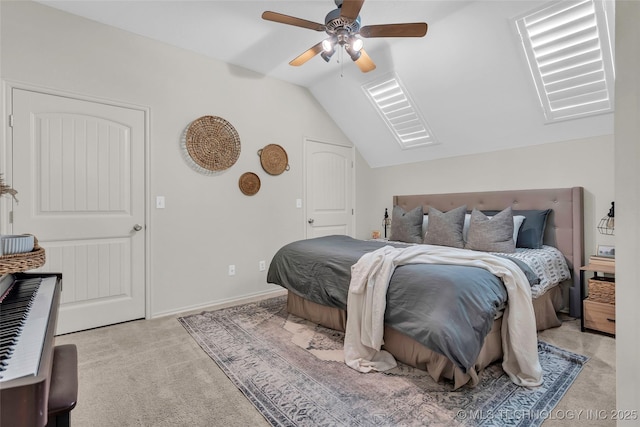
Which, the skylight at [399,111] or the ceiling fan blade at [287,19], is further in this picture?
the skylight at [399,111]

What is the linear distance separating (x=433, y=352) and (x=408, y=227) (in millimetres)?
1977

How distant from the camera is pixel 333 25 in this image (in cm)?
221

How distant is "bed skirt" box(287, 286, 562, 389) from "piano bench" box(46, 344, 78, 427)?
5.52ft

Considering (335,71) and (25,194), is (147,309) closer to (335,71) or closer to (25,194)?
(25,194)

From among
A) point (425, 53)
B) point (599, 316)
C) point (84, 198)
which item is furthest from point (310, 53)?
point (599, 316)

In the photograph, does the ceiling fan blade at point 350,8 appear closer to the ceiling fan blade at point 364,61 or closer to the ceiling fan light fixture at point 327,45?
the ceiling fan light fixture at point 327,45

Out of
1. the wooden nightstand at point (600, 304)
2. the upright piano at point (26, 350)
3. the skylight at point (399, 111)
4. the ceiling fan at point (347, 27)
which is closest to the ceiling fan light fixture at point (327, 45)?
the ceiling fan at point (347, 27)

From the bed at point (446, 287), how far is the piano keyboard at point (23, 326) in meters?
1.60

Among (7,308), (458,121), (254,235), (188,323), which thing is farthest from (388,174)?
(7,308)

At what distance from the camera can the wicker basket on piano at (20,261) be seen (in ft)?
3.47

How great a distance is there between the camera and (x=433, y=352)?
6.01 ft

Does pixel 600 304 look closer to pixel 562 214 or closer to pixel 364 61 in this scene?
pixel 562 214

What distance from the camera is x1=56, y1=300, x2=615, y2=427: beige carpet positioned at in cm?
156

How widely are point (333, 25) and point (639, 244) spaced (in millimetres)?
2123
